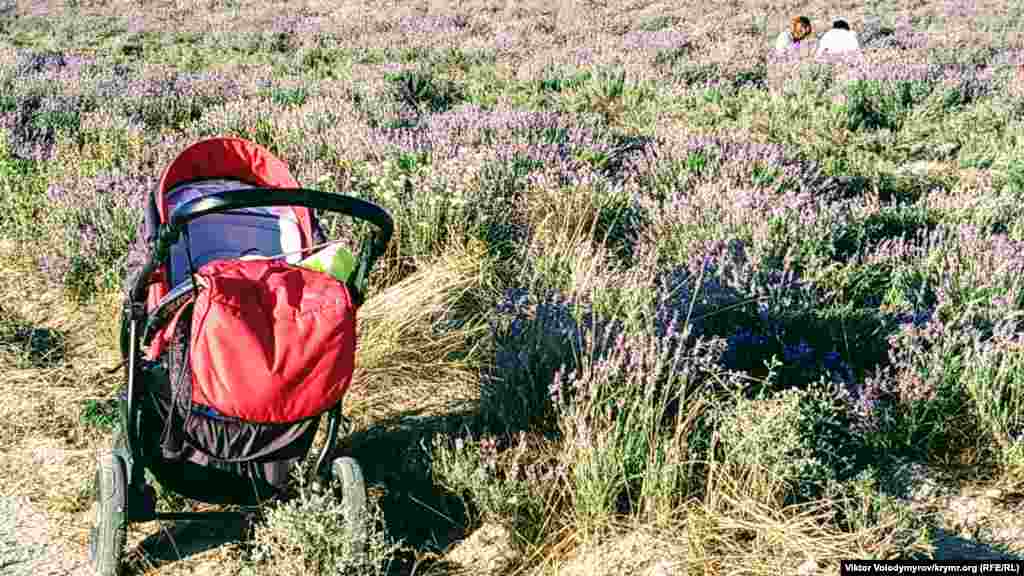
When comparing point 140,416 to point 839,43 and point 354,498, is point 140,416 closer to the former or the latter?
point 354,498

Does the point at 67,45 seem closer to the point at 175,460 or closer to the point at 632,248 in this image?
the point at 632,248

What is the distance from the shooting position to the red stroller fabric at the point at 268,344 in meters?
2.21

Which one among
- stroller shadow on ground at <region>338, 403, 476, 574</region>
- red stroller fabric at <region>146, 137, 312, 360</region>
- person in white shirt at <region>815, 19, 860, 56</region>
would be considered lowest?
stroller shadow on ground at <region>338, 403, 476, 574</region>

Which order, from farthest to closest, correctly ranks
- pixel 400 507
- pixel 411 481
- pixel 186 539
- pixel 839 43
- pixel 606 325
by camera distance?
pixel 839 43, pixel 606 325, pixel 411 481, pixel 400 507, pixel 186 539

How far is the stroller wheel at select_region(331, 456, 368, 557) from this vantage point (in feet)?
8.37

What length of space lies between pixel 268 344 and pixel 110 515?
0.79 m

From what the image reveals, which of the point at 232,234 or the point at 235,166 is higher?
the point at 235,166

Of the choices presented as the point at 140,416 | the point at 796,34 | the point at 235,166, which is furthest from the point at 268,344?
the point at 796,34

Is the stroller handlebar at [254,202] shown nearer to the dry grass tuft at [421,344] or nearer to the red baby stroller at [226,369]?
the red baby stroller at [226,369]

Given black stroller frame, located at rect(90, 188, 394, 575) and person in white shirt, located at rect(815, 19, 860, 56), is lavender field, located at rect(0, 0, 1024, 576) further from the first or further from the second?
person in white shirt, located at rect(815, 19, 860, 56)

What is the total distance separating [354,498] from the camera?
2633 mm

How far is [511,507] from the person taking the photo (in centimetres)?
288

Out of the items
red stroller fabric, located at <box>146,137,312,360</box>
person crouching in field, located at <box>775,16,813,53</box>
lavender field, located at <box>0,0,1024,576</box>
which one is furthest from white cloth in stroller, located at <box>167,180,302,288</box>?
person crouching in field, located at <box>775,16,813,53</box>

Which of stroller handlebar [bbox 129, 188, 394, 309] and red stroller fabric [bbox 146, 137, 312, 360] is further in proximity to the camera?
red stroller fabric [bbox 146, 137, 312, 360]
